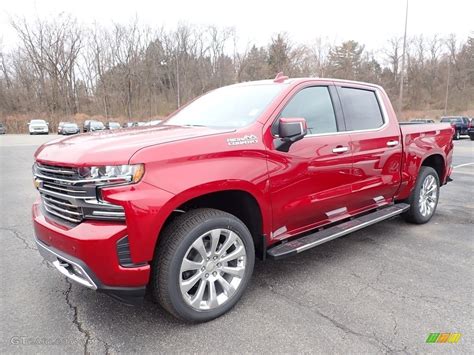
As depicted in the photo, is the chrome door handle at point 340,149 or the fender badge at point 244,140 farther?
the chrome door handle at point 340,149

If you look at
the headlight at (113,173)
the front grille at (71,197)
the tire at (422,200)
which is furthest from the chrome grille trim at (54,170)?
the tire at (422,200)

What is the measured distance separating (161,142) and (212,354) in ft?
4.84

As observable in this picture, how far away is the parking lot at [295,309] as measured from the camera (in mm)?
2418

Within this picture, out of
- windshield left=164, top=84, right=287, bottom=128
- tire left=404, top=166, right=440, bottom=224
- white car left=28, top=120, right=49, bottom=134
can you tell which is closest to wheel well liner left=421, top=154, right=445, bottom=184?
tire left=404, top=166, right=440, bottom=224

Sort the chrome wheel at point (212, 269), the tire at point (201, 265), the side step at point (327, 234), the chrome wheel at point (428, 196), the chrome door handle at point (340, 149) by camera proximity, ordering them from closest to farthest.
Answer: the tire at point (201, 265), the chrome wheel at point (212, 269), the side step at point (327, 234), the chrome door handle at point (340, 149), the chrome wheel at point (428, 196)

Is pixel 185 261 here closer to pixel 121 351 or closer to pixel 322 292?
pixel 121 351

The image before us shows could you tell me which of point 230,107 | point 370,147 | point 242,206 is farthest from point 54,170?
point 370,147

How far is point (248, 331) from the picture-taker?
101 inches

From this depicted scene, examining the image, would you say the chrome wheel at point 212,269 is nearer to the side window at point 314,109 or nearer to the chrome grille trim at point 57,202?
the chrome grille trim at point 57,202

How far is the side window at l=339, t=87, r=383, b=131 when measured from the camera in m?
3.85

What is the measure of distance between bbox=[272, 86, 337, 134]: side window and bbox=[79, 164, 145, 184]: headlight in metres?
1.50

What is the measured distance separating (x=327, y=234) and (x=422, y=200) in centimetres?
236

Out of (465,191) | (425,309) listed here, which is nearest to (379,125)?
(425,309)

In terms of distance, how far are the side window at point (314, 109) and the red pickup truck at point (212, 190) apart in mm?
14
